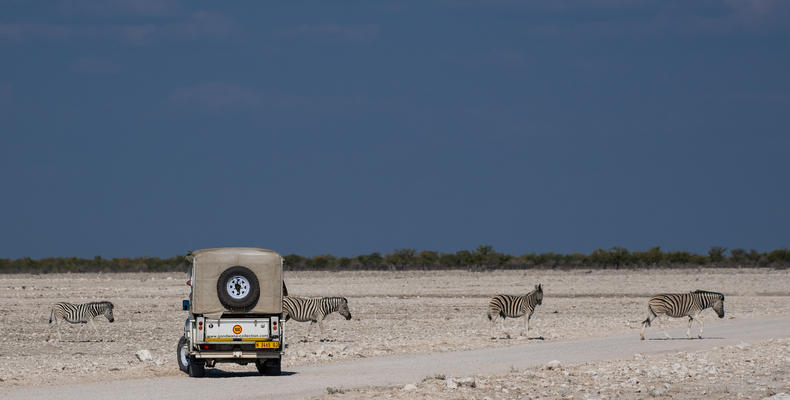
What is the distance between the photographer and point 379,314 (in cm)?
4134

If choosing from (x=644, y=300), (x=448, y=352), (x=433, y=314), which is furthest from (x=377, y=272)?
(x=448, y=352)

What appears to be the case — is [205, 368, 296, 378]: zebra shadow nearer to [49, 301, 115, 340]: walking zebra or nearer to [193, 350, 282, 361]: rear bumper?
[193, 350, 282, 361]: rear bumper

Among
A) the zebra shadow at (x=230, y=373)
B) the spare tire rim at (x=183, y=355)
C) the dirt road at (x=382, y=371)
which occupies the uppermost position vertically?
the spare tire rim at (x=183, y=355)

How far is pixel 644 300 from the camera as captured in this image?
50.0m

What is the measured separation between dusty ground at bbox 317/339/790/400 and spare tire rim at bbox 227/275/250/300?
3.24 m

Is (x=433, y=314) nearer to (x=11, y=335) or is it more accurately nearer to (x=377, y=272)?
(x=11, y=335)

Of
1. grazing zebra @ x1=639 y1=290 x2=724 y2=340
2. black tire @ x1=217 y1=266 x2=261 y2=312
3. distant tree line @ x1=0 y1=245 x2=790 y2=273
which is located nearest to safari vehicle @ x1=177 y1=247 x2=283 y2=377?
black tire @ x1=217 y1=266 x2=261 y2=312

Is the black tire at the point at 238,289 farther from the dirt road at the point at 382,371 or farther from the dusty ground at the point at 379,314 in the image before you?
the dusty ground at the point at 379,314

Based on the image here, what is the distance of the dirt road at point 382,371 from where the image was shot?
1788 cm

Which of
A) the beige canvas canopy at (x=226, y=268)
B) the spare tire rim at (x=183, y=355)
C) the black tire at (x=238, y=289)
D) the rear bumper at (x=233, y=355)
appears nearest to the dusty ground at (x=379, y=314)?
the spare tire rim at (x=183, y=355)

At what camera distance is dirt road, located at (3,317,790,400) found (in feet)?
58.6

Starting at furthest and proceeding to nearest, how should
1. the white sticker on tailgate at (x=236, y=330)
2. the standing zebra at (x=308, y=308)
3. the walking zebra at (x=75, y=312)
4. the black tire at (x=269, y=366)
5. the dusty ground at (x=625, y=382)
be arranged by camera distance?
the walking zebra at (x=75, y=312)
the standing zebra at (x=308, y=308)
the black tire at (x=269, y=366)
the white sticker on tailgate at (x=236, y=330)
the dusty ground at (x=625, y=382)

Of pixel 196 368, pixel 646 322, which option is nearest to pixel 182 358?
pixel 196 368

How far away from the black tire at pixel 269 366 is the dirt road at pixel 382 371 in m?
0.23
